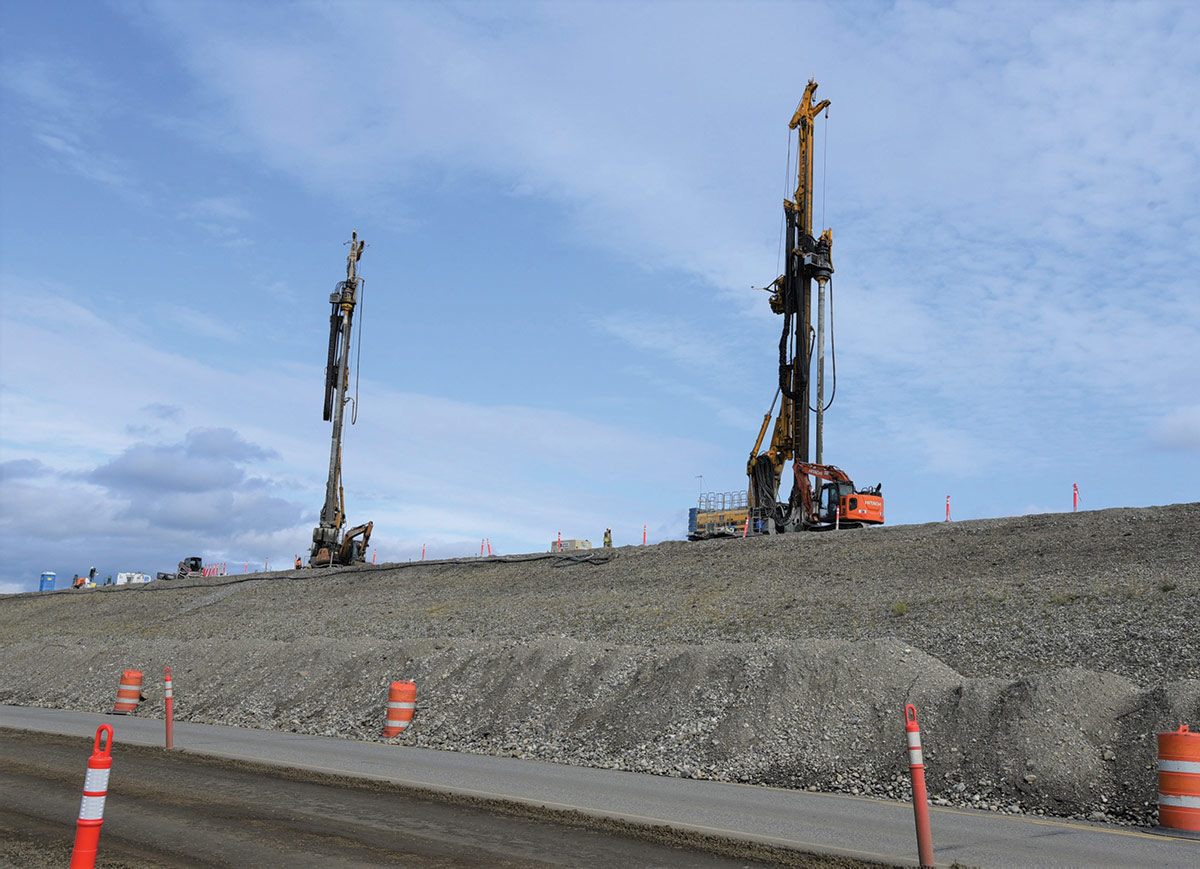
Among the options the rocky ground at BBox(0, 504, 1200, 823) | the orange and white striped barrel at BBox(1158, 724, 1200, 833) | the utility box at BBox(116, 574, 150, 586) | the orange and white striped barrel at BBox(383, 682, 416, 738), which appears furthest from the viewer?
the utility box at BBox(116, 574, 150, 586)

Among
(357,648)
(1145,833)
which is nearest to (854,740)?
(1145,833)

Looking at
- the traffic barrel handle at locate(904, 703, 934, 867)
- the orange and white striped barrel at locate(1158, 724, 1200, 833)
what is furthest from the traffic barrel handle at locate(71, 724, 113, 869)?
the orange and white striped barrel at locate(1158, 724, 1200, 833)

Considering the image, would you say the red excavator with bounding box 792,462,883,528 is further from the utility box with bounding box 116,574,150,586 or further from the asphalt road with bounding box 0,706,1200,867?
the utility box with bounding box 116,574,150,586

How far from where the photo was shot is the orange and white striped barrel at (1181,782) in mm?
10508

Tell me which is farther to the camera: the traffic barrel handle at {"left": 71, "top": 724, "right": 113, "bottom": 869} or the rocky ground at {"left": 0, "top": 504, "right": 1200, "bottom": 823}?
the rocky ground at {"left": 0, "top": 504, "right": 1200, "bottom": 823}

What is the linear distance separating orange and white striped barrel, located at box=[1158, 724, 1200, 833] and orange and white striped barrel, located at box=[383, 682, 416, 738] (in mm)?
13128

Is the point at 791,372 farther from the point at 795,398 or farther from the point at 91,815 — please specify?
the point at 91,815

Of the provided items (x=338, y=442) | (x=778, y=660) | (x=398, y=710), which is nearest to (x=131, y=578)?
(x=338, y=442)

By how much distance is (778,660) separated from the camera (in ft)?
59.3

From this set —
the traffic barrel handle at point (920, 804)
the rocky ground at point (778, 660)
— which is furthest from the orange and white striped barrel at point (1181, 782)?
the traffic barrel handle at point (920, 804)

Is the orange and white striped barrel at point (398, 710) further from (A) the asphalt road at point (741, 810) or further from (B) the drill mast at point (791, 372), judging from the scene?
(B) the drill mast at point (791, 372)

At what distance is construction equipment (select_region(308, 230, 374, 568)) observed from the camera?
55938mm

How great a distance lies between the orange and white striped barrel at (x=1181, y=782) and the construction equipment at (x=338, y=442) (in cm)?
4939

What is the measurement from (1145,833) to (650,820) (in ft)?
17.6
